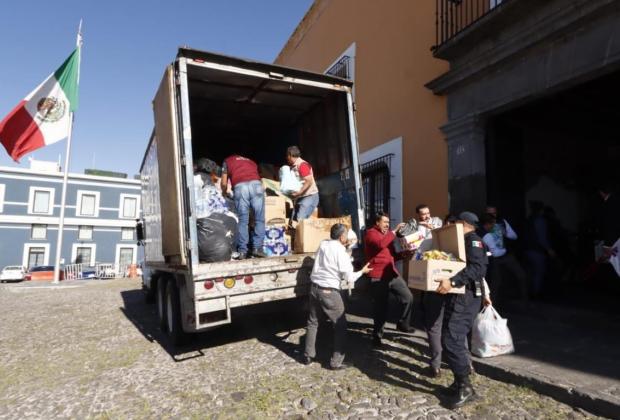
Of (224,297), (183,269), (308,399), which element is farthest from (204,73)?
(308,399)

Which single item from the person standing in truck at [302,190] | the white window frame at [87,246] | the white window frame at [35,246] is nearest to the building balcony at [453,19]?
the person standing in truck at [302,190]

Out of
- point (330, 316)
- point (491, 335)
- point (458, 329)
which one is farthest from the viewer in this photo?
point (330, 316)

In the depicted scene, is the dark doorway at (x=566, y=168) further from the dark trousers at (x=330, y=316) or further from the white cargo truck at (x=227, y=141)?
the dark trousers at (x=330, y=316)

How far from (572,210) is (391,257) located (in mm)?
5640

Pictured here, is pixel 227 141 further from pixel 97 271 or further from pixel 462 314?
pixel 97 271

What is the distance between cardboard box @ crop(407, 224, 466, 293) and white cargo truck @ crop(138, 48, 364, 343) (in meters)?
1.70

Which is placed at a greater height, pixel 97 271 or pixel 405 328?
pixel 405 328

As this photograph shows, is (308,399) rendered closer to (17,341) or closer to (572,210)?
(17,341)

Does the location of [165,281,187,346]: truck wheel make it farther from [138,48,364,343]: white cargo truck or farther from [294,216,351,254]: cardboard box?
[294,216,351,254]: cardboard box

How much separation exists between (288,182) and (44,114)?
36.1 ft

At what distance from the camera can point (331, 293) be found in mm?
4219

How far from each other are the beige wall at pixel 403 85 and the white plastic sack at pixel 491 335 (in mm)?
3005

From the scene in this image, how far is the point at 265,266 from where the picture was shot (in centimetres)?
455

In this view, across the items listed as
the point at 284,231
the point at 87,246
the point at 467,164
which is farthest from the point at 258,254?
the point at 87,246
